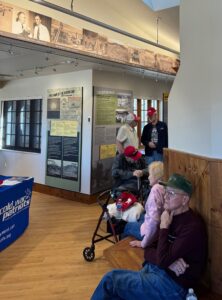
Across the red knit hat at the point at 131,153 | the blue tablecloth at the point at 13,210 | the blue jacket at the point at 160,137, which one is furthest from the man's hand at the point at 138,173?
the blue tablecloth at the point at 13,210

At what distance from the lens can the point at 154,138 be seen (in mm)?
4613

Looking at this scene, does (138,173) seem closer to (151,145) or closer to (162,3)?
(151,145)

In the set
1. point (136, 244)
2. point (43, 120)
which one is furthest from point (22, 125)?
point (136, 244)

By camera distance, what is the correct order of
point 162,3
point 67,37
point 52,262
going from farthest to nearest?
Result: point 67,37 → point 52,262 → point 162,3

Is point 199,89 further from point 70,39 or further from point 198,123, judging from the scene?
point 70,39

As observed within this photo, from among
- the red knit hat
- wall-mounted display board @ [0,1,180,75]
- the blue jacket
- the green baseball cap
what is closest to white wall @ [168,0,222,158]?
the green baseball cap

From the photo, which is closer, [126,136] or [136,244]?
[136,244]

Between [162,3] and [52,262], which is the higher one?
[162,3]

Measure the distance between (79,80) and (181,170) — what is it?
3829mm

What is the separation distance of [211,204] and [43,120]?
16.4 feet

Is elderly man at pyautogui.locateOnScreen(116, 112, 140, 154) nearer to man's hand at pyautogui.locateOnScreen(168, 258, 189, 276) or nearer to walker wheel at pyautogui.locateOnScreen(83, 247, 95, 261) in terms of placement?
walker wheel at pyautogui.locateOnScreen(83, 247, 95, 261)

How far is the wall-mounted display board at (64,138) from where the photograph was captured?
541 centimetres

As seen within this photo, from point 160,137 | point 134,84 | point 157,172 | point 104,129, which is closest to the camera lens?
point 157,172

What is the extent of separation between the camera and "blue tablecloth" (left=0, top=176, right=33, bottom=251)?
10.5 feet
